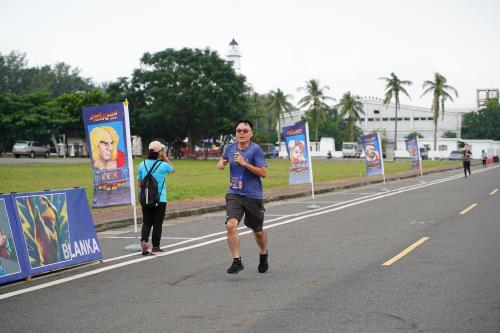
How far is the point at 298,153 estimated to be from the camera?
70.2ft

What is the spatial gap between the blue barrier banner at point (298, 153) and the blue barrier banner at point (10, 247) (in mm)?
13829

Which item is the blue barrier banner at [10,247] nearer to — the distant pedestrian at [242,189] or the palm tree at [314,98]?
the distant pedestrian at [242,189]

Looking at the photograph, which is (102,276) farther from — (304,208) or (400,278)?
(304,208)

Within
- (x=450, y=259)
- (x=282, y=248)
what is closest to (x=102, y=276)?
(x=282, y=248)

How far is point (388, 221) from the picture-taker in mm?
14320

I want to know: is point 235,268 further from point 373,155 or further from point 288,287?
point 373,155

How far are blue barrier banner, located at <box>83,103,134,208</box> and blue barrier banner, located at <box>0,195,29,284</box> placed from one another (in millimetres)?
3623

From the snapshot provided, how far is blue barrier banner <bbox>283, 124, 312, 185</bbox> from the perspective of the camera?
21234mm

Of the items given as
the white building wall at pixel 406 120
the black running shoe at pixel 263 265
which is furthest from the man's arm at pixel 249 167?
the white building wall at pixel 406 120

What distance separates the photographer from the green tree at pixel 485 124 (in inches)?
4852

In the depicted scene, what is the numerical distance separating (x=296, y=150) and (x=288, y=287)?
47.1ft

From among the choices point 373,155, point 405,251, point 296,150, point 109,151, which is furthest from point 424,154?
point 405,251

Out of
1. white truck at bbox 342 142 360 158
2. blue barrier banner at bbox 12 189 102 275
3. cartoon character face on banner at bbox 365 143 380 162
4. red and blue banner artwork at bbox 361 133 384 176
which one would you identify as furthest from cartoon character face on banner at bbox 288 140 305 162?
white truck at bbox 342 142 360 158

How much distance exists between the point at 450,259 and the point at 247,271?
2.84m
